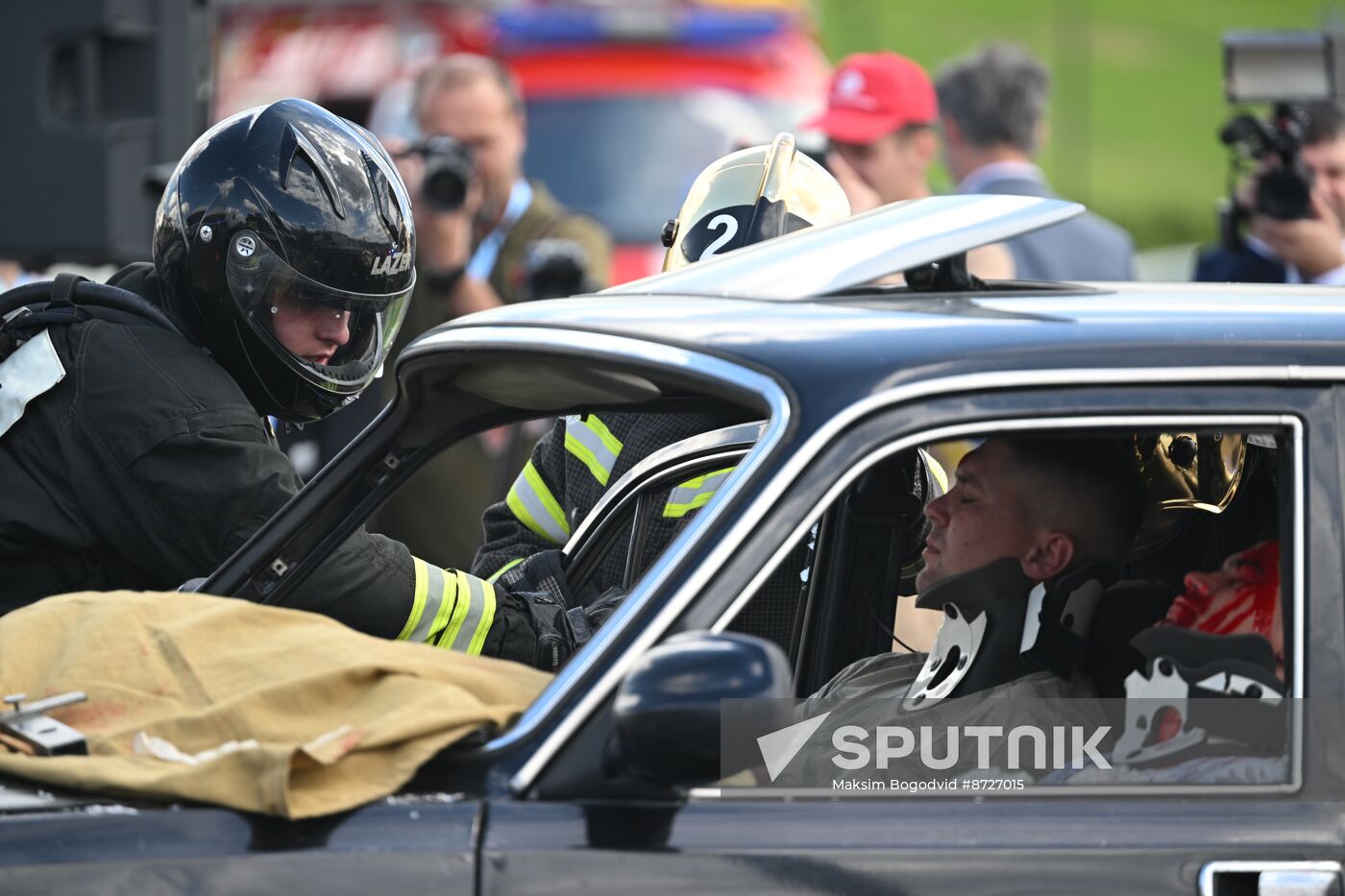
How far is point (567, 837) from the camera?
7.38ft

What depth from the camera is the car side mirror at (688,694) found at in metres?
2.17

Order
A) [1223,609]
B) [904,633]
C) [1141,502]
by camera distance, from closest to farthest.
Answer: [1223,609] → [1141,502] → [904,633]

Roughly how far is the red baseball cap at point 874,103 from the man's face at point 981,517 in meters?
3.83

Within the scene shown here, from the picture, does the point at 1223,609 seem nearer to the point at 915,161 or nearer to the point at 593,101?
the point at 915,161

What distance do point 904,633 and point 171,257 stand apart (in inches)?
57.2

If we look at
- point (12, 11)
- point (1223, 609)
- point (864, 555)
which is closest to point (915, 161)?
point (12, 11)

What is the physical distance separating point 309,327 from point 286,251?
0.16m

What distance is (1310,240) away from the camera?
20.5 ft

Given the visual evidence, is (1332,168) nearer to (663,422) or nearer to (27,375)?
(663,422)

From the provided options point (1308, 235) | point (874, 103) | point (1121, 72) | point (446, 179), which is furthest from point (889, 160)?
point (1121, 72)

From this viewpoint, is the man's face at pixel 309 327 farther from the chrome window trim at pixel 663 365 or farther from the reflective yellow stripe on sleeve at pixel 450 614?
the chrome window trim at pixel 663 365

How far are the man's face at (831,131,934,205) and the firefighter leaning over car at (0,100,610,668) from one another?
330cm

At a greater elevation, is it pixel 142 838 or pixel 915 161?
pixel 915 161

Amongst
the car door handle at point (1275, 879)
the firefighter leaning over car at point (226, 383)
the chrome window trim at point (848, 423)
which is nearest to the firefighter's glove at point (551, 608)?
the firefighter leaning over car at point (226, 383)
